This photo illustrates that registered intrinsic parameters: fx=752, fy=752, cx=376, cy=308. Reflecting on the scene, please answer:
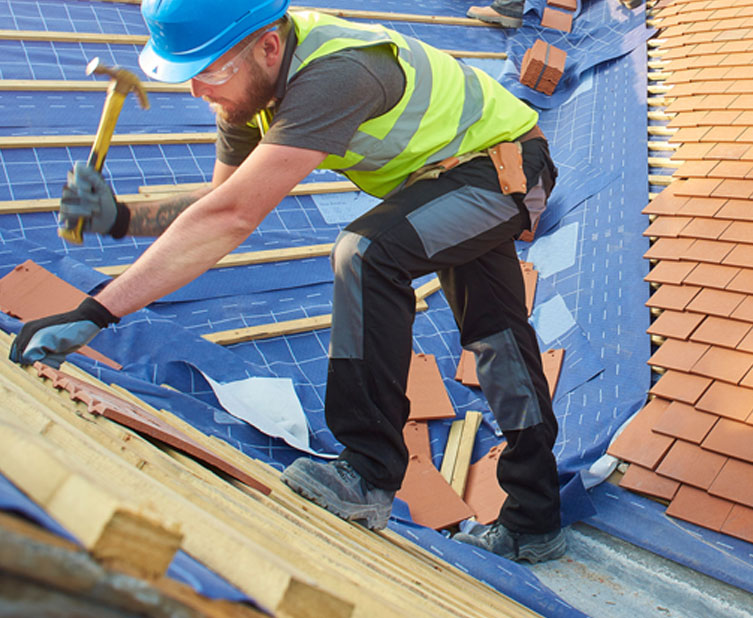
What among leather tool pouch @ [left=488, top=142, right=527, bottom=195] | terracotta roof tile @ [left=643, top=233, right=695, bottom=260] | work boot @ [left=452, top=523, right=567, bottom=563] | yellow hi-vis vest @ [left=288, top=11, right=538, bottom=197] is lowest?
work boot @ [left=452, top=523, right=567, bottom=563]

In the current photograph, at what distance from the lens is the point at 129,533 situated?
70 centimetres

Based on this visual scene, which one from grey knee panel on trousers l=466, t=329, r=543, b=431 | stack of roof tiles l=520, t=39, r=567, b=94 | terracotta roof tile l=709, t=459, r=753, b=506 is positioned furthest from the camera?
stack of roof tiles l=520, t=39, r=567, b=94

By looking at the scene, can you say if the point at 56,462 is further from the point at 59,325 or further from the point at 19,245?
the point at 19,245

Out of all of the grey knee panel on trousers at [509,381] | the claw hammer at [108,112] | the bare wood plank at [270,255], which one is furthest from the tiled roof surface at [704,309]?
the claw hammer at [108,112]

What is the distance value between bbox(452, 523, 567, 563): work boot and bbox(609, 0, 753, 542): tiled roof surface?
49 centimetres

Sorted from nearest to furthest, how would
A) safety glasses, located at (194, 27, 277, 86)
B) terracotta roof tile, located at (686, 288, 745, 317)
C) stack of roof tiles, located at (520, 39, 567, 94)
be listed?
safety glasses, located at (194, 27, 277, 86), terracotta roof tile, located at (686, 288, 745, 317), stack of roof tiles, located at (520, 39, 567, 94)

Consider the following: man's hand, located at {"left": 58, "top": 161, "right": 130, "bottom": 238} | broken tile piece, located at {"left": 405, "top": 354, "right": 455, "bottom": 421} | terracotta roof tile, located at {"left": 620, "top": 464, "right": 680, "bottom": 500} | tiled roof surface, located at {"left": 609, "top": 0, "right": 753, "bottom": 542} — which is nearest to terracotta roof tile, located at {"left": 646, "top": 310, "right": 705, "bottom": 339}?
tiled roof surface, located at {"left": 609, "top": 0, "right": 753, "bottom": 542}

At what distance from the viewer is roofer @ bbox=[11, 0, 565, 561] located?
1961 millimetres

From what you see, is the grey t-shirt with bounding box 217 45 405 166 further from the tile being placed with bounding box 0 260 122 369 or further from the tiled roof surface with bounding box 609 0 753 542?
the tiled roof surface with bounding box 609 0 753 542

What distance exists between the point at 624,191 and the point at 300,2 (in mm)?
3205

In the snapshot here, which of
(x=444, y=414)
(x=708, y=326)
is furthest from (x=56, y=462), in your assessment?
(x=708, y=326)

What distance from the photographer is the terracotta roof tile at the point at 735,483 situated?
282 cm

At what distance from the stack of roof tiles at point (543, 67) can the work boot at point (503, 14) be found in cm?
80

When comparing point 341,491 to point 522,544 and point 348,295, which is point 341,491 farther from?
point 522,544
